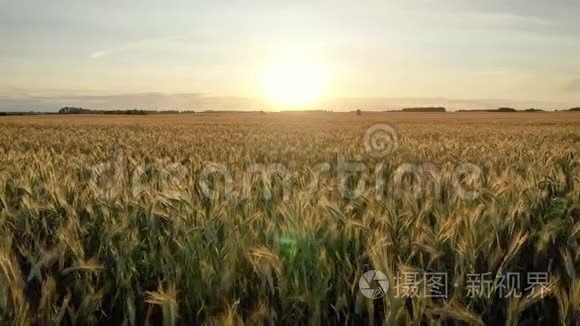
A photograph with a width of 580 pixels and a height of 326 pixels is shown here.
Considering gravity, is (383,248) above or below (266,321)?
above

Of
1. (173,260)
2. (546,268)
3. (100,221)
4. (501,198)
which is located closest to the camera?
(173,260)

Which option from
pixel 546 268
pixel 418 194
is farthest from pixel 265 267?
pixel 418 194

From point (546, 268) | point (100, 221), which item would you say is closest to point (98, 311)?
point (100, 221)

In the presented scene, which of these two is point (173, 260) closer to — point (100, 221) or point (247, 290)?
point (247, 290)

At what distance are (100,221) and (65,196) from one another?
644mm

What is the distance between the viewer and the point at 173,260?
6.60 ft

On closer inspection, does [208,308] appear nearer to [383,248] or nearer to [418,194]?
[383,248]

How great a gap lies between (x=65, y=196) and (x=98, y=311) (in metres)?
1.48

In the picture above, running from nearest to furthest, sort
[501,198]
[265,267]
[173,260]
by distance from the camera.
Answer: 1. [265,267]
2. [173,260]
3. [501,198]

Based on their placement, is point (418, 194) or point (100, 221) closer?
point (100, 221)

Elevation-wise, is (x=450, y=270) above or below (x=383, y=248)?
below

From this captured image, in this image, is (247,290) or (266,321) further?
(247,290)

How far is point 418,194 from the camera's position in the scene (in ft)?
10.2

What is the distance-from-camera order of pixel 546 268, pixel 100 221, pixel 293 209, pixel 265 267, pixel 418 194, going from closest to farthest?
pixel 265 267
pixel 546 268
pixel 293 209
pixel 100 221
pixel 418 194
